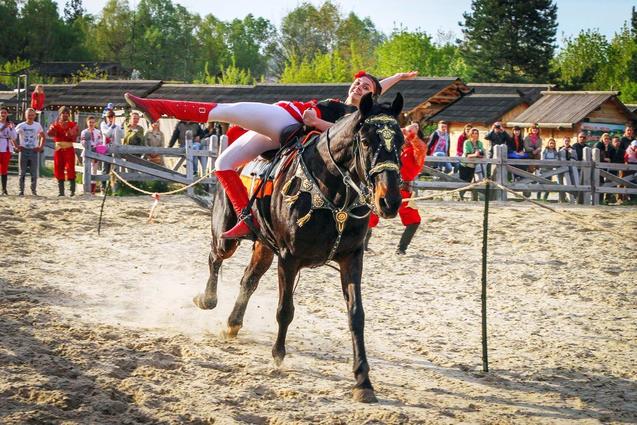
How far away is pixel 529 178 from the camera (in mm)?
21391

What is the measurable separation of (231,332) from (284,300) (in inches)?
47.4

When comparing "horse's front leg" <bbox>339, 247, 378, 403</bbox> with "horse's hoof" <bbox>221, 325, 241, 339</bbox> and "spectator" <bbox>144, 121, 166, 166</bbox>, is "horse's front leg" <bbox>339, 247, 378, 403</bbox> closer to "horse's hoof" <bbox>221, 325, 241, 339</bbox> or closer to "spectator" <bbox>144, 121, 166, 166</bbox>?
"horse's hoof" <bbox>221, 325, 241, 339</bbox>

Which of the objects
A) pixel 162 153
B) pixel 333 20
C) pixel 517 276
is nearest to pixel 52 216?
pixel 162 153

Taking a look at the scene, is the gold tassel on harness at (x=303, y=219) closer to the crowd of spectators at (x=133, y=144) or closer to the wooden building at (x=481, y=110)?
the crowd of spectators at (x=133, y=144)

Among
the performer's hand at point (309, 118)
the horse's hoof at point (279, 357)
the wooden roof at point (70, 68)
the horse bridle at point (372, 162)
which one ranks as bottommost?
the horse's hoof at point (279, 357)

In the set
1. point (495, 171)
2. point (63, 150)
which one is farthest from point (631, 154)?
point (63, 150)

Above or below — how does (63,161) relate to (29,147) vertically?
below

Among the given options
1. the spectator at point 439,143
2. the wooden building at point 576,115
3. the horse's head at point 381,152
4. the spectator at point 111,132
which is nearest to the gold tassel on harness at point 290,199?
the horse's head at point 381,152

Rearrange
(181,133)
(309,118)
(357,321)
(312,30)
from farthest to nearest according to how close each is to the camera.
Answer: (312,30), (181,133), (309,118), (357,321)

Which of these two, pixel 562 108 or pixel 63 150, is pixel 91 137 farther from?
pixel 562 108

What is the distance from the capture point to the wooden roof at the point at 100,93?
45.3 m

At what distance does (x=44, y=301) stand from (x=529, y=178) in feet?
47.7

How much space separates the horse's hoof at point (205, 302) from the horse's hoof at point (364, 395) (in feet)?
9.33

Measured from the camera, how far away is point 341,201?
6543mm
